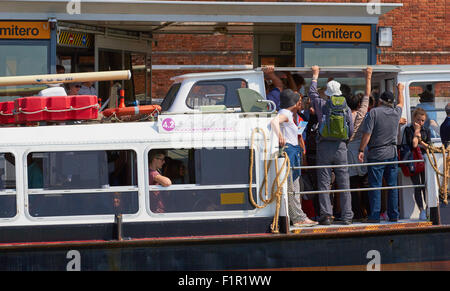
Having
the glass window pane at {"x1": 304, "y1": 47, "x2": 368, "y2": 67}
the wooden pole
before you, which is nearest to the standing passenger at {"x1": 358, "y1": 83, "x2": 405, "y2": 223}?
the wooden pole

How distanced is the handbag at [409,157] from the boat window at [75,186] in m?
3.11

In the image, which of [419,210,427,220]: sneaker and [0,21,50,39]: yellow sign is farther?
[0,21,50,39]: yellow sign

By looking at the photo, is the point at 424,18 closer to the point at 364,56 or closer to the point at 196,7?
the point at 364,56

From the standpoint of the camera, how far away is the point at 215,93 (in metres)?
8.99

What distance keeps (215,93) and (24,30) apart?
406 centimetres

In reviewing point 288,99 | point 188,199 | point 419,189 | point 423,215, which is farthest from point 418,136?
point 188,199

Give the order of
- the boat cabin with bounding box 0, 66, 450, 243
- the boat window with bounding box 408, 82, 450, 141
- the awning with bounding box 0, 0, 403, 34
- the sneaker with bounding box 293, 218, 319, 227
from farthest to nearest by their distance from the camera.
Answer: the awning with bounding box 0, 0, 403, 34 < the boat window with bounding box 408, 82, 450, 141 < the sneaker with bounding box 293, 218, 319, 227 < the boat cabin with bounding box 0, 66, 450, 243

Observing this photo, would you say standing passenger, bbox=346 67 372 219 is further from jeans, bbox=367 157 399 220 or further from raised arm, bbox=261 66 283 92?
raised arm, bbox=261 66 283 92

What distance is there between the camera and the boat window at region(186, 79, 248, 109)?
8.91 m

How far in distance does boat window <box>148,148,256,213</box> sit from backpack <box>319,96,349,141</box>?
970 mm

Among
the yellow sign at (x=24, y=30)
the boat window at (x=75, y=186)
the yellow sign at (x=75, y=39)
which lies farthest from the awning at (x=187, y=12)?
the boat window at (x=75, y=186)

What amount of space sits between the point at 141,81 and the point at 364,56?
445 cm

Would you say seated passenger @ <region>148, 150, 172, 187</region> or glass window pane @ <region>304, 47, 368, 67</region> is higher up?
glass window pane @ <region>304, 47, 368, 67</region>
